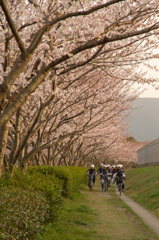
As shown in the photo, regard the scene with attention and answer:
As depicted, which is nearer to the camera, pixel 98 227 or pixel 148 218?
pixel 98 227

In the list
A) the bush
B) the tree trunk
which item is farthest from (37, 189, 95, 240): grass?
the tree trunk

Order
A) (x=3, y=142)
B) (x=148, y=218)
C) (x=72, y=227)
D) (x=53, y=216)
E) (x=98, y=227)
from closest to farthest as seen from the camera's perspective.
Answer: (x=3, y=142) → (x=53, y=216) → (x=72, y=227) → (x=98, y=227) → (x=148, y=218)

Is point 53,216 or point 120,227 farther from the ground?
point 53,216

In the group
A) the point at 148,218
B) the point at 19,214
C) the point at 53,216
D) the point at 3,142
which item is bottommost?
the point at 148,218

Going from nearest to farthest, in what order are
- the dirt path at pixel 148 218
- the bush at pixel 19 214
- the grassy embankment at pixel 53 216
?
the bush at pixel 19 214, the grassy embankment at pixel 53 216, the dirt path at pixel 148 218

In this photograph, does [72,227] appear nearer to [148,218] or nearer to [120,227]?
[120,227]

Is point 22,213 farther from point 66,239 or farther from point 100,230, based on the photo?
point 100,230

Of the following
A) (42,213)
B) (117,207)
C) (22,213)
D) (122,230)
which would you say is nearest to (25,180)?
(42,213)

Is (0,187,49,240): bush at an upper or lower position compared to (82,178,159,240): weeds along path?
upper

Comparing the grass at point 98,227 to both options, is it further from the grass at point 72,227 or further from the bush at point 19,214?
the bush at point 19,214

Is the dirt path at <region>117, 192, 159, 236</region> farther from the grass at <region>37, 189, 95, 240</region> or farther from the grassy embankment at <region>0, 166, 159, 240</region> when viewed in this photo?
the grass at <region>37, 189, 95, 240</region>

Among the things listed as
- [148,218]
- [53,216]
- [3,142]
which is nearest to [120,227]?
[148,218]

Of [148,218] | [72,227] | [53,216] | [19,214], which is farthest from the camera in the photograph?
[148,218]

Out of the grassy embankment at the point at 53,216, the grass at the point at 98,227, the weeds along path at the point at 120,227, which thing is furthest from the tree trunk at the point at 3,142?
the weeds along path at the point at 120,227
